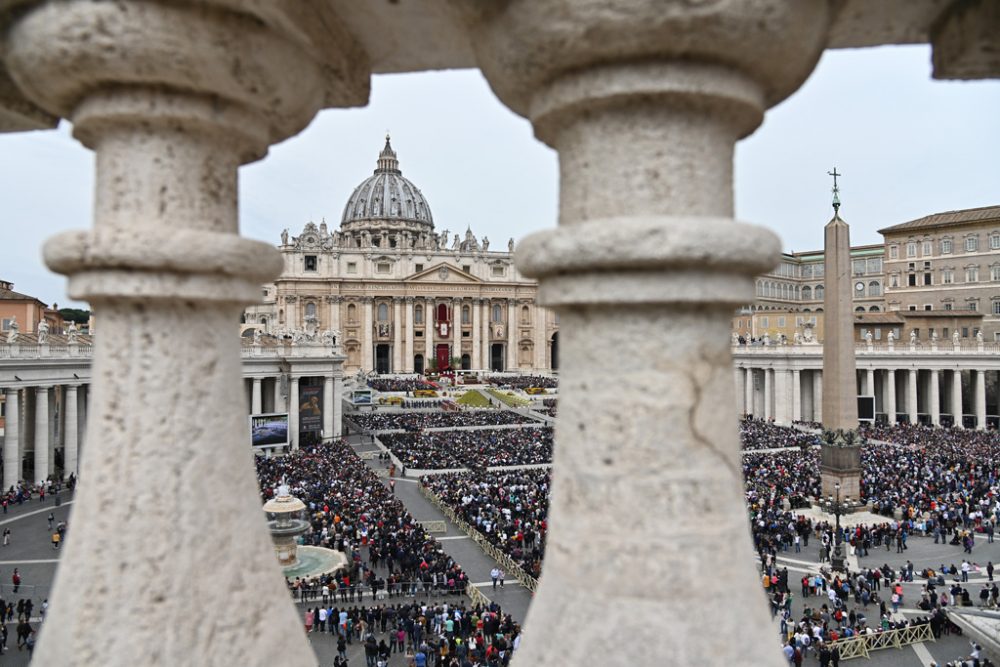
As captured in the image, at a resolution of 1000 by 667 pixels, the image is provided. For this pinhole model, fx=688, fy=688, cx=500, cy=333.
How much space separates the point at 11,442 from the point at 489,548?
20186 mm

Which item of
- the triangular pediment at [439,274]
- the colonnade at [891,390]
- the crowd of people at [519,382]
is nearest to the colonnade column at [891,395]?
the colonnade at [891,390]

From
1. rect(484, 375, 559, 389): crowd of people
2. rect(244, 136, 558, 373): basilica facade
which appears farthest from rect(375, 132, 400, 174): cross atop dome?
rect(484, 375, 559, 389): crowd of people

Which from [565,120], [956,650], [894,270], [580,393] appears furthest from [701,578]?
[894,270]

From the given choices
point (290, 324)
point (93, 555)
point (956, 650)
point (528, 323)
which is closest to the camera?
point (93, 555)

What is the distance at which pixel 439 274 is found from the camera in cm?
9288

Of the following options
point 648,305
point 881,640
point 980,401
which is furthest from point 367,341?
point 648,305

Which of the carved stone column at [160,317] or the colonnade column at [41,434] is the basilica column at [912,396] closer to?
the colonnade column at [41,434]

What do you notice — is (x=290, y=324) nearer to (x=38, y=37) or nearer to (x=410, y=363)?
(x=410, y=363)

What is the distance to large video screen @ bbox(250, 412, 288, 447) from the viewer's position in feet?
104

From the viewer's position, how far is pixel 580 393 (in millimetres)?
2135

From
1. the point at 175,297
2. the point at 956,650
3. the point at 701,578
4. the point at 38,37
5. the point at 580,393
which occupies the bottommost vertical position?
the point at 956,650

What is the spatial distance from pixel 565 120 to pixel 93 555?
6.70ft

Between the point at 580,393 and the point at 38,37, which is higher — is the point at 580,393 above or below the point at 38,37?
below

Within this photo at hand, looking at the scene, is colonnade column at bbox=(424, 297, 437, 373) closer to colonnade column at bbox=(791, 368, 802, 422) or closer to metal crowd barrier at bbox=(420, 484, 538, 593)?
colonnade column at bbox=(791, 368, 802, 422)
